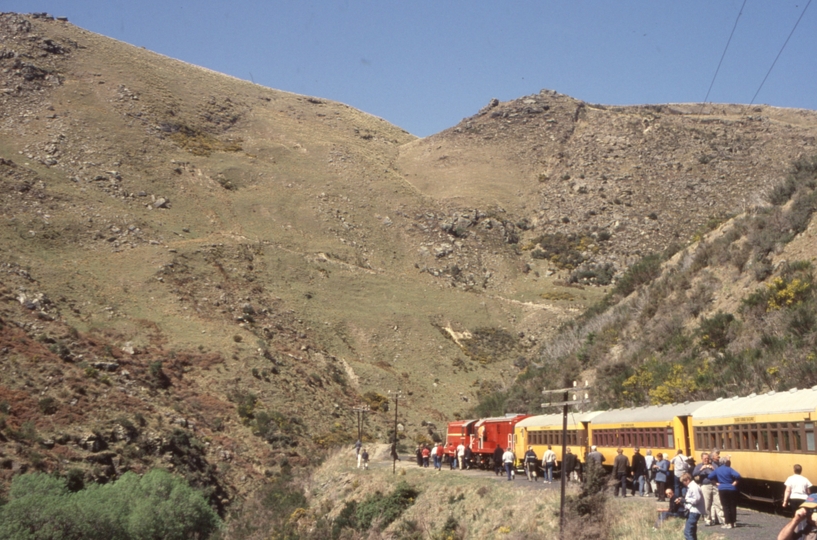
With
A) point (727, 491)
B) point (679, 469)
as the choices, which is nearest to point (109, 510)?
point (679, 469)

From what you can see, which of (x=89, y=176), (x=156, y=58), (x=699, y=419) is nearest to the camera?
(x=699, y=419)

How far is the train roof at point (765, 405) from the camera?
1802cm

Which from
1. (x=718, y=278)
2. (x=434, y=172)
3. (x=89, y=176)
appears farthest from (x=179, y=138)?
(x=718, y=278)

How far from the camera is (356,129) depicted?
475 feet

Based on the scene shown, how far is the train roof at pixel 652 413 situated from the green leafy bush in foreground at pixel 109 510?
20290mm

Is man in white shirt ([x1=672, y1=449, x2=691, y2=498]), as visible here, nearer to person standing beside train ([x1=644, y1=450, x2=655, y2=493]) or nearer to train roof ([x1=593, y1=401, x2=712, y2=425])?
person standing beside train ([x1=644, y1=450, x2=655, y2=493])

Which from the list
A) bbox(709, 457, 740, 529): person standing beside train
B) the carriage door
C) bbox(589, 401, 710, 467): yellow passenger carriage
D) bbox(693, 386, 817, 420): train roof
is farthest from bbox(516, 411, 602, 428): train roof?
bbox(709, 457, 740, 529): person standing beside train

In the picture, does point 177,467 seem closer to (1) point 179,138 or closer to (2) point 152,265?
(2) point 152,265

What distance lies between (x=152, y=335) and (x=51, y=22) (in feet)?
294

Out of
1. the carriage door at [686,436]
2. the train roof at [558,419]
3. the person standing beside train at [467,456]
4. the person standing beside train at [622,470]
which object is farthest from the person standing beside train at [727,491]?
the person standing beside train at [467,456]

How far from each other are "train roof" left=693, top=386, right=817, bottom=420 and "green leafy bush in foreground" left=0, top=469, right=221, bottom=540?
24.4m

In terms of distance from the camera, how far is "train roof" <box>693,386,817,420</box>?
1802cm

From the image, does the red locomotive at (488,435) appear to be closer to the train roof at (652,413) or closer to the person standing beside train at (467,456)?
the person standing beside train at (467,456)

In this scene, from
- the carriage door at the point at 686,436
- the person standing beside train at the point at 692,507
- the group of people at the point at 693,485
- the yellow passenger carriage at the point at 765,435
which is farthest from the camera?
the carriage door at the point at 686,436
